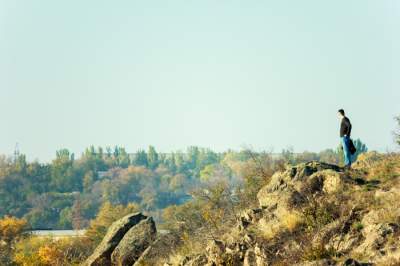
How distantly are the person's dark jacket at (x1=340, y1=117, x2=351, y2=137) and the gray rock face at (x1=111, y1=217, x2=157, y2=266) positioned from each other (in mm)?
10105

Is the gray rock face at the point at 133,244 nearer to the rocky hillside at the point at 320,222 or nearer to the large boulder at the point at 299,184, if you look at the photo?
the rocky hillside at the point at 320,222

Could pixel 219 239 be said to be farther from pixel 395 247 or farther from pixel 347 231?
pixel 395 247

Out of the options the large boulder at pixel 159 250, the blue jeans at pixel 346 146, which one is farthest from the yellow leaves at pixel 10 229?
the blue jeans at pixel 346 146

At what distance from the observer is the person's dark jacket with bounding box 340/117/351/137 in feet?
85.0

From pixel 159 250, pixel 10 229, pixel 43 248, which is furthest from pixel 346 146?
pixel 10 229

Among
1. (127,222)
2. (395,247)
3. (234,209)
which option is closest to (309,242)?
(395,247)

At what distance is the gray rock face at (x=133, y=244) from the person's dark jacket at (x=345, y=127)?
1011cm

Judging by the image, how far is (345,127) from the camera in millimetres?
25969

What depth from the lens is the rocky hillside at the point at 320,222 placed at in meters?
19.0

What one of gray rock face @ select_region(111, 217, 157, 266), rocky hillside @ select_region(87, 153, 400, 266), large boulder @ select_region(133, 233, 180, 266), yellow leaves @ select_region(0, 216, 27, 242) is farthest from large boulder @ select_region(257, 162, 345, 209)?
yellow leaves @ select_region(0, 216, 27, 242)

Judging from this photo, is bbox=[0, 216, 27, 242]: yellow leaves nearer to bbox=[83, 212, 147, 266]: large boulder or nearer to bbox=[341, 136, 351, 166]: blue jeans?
bbox=[83, 212, 147, 266]: large boulder

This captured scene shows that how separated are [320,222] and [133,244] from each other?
13590 mm

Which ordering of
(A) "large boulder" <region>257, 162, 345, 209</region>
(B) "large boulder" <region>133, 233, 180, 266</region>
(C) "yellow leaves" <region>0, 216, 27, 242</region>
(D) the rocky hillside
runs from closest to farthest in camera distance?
1. (D) the rocky hillside
2. (A) "large boulder" <region>257, 162, 345, 209</region>
3. (B) "large boulder" <region>133, 233, 180, 266</region>
4. (C) "yellow leaves" <region>0, 216, 27, 242</region>

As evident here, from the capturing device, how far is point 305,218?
21938 mm
